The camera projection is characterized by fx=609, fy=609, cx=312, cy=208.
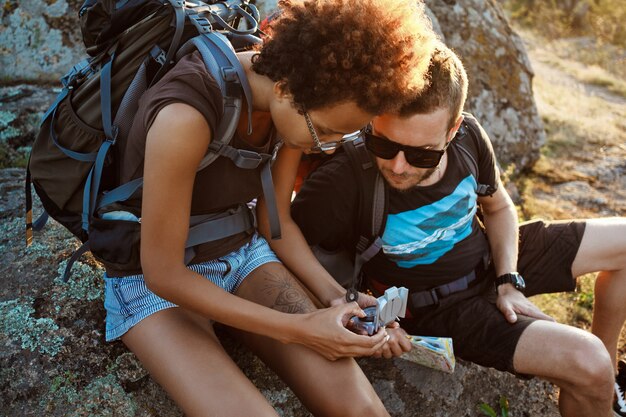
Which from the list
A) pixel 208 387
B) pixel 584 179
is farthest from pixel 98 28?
pixel 584 179

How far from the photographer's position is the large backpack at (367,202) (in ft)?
9.82

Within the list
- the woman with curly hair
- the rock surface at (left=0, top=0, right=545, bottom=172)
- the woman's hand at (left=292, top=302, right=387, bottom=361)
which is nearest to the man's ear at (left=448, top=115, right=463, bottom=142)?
the woman with curly hair

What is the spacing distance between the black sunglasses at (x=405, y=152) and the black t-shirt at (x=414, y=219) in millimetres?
205

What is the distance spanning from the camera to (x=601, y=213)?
5.64 m

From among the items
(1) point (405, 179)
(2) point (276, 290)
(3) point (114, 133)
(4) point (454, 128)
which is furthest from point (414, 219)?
(3) point (114, 133)

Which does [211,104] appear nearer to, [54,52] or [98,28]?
[98,28]

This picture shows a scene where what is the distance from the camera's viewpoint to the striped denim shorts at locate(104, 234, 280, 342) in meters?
2.53

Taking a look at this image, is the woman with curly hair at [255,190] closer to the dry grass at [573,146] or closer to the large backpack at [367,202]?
the large backpack at [367,202]

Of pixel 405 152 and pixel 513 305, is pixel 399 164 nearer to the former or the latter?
pixel 405 152

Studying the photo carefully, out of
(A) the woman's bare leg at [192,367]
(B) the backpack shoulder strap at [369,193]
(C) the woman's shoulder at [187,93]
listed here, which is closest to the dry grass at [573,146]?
(B) the backpack shoulder strap at [369,193]

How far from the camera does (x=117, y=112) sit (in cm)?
245

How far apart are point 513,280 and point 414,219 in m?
0.62

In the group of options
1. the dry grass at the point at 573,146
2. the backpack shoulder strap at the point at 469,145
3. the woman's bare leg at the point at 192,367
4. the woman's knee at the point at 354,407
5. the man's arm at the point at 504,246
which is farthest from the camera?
the dry grass at the point at 573,146

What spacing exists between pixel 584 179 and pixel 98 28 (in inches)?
205
